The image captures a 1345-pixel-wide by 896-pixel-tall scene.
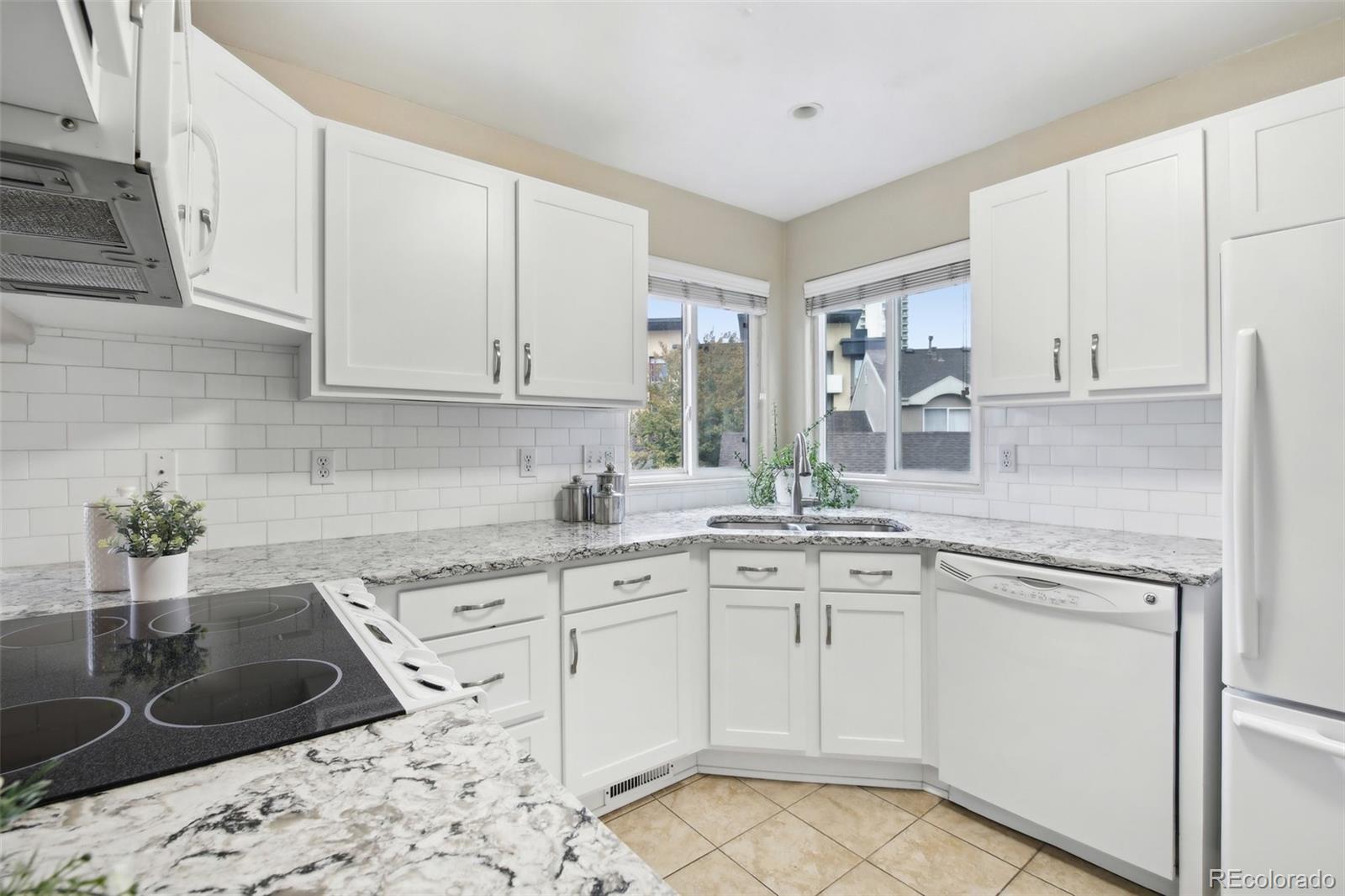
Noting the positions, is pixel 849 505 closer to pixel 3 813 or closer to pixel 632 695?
pixel 632 695

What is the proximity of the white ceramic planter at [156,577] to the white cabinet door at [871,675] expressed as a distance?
190cm

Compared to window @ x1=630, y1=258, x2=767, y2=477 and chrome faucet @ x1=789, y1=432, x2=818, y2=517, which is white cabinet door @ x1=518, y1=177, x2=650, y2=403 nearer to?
window @ x1=630, y1=258, x2=767, y2=477

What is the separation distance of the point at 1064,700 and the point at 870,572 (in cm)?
67

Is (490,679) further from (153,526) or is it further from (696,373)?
(696,373)

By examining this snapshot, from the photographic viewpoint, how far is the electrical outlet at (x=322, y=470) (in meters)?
2.15

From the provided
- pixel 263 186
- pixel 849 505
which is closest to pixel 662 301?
pixel 849 505

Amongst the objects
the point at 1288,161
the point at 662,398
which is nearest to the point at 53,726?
the point at 662,398

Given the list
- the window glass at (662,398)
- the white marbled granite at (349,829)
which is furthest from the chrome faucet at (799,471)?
the white marbled granite at (349,829)

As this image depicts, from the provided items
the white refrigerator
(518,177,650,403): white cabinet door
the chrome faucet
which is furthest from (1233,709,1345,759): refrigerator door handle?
(518,177,650,403): white cabinet door

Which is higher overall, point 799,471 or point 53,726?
point 799,471

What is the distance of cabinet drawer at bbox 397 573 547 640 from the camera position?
1.72m

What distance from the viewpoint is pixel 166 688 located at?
2.96 ft

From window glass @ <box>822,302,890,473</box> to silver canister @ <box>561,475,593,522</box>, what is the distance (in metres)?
1.37

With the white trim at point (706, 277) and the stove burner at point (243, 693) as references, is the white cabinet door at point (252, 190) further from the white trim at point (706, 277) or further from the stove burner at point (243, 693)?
the white trim at point (706, 277)
